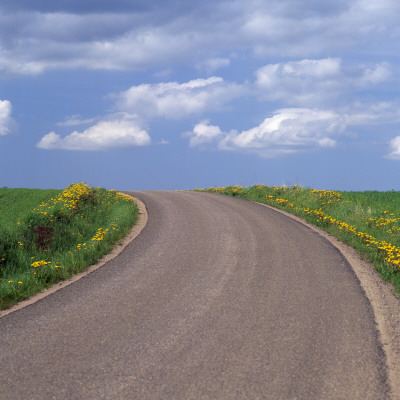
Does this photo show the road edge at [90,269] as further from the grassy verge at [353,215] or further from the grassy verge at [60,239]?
the grassy verge at [353,215]

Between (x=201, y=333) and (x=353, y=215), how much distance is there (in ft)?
47.6

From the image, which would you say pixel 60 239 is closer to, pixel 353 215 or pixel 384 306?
pixel 384 306

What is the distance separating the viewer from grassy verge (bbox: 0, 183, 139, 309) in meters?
9.91

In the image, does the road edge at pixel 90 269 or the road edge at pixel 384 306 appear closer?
the road edge at pixel 384 306

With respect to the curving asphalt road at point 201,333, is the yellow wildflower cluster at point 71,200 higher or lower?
higher

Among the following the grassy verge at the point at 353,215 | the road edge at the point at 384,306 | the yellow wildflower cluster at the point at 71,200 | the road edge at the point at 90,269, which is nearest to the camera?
the road edge at the point at 384,306

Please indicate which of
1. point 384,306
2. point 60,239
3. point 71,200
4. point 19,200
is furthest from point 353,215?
point 19,200

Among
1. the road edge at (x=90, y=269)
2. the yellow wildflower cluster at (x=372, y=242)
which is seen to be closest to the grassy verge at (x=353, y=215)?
the yellow wildflower cluster at (x=372, y=242)

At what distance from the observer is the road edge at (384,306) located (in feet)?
19.5

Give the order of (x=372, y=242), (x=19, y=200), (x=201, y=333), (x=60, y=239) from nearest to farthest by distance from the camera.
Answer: (x=201, y=333)
(x=372, y=242)
(x=60, y=239)
(x=19, y=200)

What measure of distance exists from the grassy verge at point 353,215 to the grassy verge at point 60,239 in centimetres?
791

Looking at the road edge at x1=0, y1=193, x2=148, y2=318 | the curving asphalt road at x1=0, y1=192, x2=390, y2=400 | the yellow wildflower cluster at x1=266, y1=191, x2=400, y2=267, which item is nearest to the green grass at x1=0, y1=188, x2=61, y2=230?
the road edge at x1=0, y1=193, x2=148, y2=318

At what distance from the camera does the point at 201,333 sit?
22.1 ft

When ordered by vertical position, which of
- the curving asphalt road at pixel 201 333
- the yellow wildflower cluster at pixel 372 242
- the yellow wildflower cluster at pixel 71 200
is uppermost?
the yellow wildflower cluster at pixel 71 200
